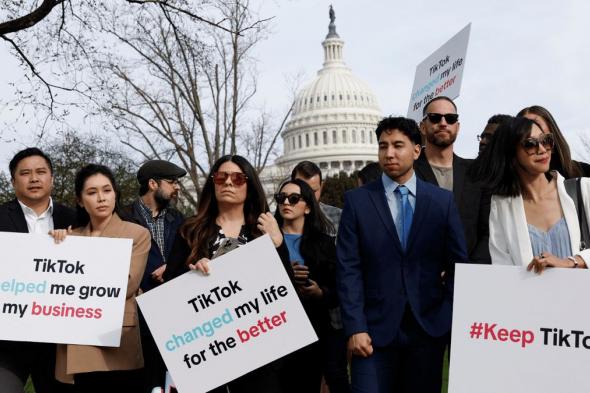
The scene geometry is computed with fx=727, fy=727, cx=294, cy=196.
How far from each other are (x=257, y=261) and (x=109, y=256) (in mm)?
947

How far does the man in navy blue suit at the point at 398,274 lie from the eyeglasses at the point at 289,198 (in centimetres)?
114

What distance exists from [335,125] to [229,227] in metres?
91.6

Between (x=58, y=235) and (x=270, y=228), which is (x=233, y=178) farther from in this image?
(x=58, y=235)

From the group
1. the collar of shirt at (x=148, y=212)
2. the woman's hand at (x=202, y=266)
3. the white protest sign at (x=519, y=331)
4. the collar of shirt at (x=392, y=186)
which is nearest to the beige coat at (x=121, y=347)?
the woman's hand at (x=202, y=266)

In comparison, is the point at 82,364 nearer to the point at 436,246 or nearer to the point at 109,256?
the point at 109,256

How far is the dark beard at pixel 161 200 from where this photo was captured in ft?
19.0

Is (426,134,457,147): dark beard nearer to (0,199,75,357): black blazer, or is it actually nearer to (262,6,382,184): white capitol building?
(0,199,75,357): black blazer

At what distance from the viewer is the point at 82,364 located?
3930 millimetres

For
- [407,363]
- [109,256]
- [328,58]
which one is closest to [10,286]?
[109,256]

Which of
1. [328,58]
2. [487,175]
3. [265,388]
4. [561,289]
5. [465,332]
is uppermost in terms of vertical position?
[328,58]

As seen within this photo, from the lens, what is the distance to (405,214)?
3781mm

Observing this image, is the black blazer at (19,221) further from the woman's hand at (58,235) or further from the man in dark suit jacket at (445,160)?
the man in dark suit jacket at (445,160)

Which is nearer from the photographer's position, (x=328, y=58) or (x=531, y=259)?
(x=531, y=259)

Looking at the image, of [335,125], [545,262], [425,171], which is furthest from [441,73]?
[335,125]
